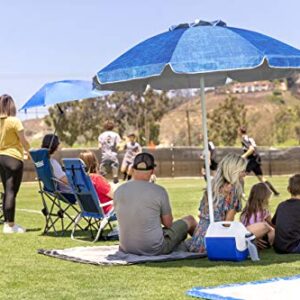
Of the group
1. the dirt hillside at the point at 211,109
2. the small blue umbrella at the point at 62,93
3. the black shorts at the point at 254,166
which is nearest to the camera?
the small blue umbrella at the point at 62,93

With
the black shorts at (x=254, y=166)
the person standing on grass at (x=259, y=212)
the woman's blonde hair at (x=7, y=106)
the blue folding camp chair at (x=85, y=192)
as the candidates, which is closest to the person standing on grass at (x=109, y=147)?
the black shorts at (x=254, y=166)

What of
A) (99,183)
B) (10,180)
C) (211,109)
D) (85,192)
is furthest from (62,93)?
(211,109)

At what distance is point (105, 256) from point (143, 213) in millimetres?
756

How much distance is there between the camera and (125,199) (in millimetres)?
7883

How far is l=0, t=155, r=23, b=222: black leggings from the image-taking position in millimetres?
10961

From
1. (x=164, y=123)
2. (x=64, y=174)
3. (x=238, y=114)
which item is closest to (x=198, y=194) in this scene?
(x=64, y=174)

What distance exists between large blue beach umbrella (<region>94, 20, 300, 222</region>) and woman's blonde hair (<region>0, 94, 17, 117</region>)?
317cm

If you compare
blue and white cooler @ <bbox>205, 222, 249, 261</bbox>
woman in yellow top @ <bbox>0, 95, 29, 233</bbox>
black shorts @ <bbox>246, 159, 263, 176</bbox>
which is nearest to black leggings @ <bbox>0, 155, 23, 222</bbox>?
woman in yellow top @ <bbox>0, 95, 29, 233</bbox>

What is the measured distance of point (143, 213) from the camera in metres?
7.75

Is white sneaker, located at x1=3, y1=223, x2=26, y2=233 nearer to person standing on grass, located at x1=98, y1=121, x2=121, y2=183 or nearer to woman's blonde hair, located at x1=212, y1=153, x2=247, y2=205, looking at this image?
woman's blonde hair, located at x1=212, y1=153, x2=247, y2=205

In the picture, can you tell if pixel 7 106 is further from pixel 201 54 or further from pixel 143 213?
pixel 201 54

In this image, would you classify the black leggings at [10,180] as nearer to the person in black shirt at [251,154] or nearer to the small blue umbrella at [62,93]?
the small blue umbrella at [62,93]

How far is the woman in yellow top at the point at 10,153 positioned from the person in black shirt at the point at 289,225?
4.00 m

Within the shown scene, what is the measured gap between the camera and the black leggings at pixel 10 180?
432 inches
